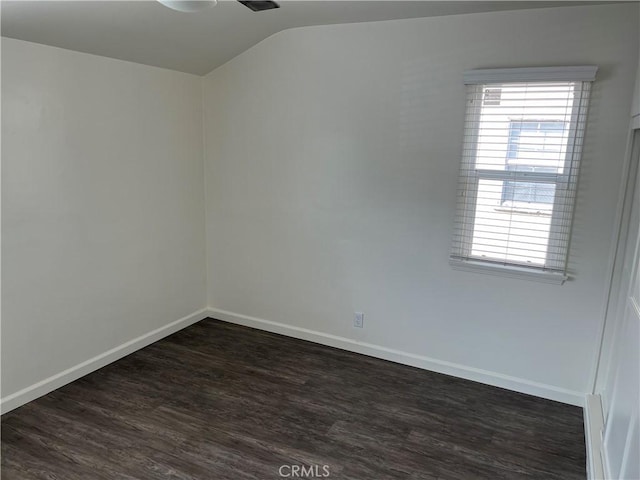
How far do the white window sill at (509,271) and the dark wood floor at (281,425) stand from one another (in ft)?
2.52

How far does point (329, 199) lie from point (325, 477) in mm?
1825

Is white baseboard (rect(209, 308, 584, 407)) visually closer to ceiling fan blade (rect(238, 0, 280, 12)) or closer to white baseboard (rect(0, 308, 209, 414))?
white baseboard (rect(0, 308, 209, 414))

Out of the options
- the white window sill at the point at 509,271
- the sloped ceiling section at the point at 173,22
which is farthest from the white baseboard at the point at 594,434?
the sloped ceiling section at the point at 173,22

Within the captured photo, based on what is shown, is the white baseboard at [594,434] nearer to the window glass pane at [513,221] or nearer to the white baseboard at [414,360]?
the white baseboard at [414,360]

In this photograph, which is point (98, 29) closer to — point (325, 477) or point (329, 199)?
point (329, 199)

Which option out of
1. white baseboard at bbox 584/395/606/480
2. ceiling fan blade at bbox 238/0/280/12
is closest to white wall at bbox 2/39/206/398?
ceiling fan blade at bbox 238/0/280/12

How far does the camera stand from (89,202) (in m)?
2.89

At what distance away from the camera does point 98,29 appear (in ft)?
8.13

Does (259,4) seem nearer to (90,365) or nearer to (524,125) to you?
(524,125)

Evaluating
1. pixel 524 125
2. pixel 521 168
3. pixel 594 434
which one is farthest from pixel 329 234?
pixel 594 434

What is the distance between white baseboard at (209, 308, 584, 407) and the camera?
9.37 feet

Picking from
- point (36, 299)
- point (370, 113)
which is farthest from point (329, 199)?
point (36, 299)

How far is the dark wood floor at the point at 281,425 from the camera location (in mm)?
2223

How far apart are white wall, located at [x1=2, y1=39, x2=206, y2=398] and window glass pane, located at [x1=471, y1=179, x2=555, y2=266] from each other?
88.0 inches
